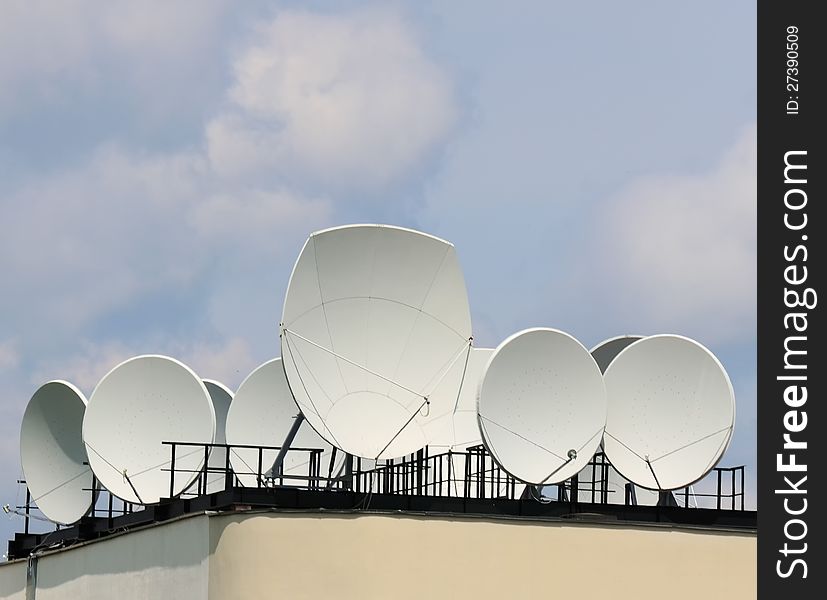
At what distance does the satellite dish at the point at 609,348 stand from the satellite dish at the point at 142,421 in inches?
439

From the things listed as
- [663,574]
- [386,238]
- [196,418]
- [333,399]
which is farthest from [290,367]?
[663,574]

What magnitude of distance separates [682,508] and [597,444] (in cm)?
329

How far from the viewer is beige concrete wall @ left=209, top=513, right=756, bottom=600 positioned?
3247cm

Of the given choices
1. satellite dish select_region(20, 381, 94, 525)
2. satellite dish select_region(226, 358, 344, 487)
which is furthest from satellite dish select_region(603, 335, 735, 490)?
satellite dish select_region(20, 381, 94, 525)

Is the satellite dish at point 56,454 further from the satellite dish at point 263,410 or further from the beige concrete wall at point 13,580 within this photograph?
the satellite dish at point 263,410

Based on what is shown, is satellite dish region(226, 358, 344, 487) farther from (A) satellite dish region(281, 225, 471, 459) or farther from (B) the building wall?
(A) satellite dish region(281, 225, 471, 459)

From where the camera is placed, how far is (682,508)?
37.4 meters

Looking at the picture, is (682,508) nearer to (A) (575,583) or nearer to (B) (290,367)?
(A) (575,583)

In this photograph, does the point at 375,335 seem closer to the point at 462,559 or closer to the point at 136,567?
the point at 462,559

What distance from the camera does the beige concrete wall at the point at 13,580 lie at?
147 ft
